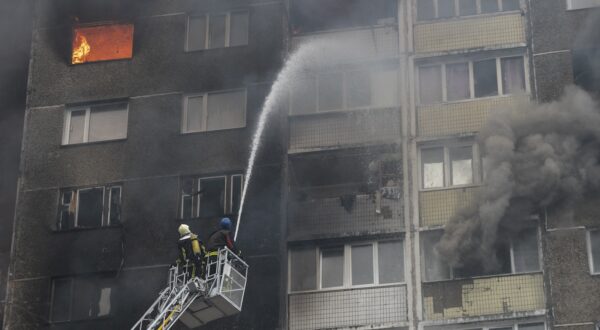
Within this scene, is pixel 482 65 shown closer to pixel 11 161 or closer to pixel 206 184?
pixel 206 184

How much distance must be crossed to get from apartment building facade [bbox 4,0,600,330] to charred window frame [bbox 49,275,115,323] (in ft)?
0.14

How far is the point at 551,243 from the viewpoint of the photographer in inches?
1256

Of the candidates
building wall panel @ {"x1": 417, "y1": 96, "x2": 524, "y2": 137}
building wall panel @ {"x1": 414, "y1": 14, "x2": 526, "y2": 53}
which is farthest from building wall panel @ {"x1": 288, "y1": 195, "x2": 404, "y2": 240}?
building wall panel @ {"x1": 414, "y1": 14, "x2": 526, "y2": 53}

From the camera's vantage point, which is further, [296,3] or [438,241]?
[296,3]

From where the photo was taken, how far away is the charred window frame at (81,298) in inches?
1340

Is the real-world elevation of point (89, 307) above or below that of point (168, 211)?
below

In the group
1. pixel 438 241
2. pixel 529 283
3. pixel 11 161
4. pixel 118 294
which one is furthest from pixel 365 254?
pixel 11 161

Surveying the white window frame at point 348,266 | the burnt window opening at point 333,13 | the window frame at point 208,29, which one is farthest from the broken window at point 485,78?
the window frame at point 208,29

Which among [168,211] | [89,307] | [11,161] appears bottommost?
[89,307]

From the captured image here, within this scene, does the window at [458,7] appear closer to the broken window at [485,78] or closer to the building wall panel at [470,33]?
the building wall panel at [470,33]

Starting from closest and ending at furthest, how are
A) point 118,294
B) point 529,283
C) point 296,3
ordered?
point 529,283
point 118,294
point 296,3

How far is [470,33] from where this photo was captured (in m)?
35.2

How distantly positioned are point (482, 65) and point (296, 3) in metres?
5.65

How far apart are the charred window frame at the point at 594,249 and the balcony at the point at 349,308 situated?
184 inches
